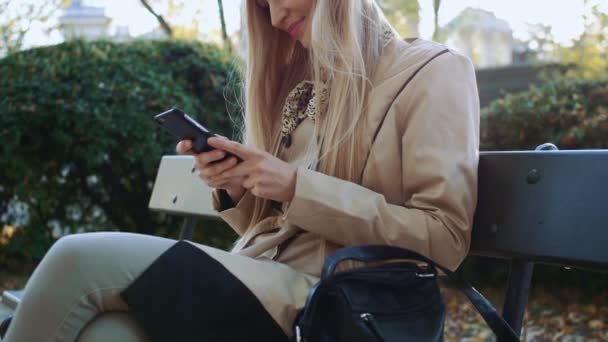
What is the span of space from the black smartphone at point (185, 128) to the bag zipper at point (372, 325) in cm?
63

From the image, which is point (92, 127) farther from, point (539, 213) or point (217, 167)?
point (539, 213)

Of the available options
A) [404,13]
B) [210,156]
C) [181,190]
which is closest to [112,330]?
[210,156]

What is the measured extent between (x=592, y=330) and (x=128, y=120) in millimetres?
3228

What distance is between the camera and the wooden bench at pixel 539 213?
1.77 metres

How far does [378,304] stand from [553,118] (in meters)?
3.50

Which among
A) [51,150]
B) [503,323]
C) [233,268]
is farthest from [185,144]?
[51,150]

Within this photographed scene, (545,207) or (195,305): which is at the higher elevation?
(545,207)

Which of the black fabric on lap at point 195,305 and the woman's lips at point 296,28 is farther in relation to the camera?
the woman's lips at point 296,28

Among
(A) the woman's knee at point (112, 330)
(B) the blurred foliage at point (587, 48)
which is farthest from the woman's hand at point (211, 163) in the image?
(B) the blurred foliage at point (587, 48)

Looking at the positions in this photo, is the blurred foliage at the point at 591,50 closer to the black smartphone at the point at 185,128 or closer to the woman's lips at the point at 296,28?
the woman's lips at the point at 296,28

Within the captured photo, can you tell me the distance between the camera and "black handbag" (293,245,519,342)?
159 cm

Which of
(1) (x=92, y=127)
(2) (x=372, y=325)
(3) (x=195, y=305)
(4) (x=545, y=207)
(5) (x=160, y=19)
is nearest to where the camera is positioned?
(2) (x=372, y=325)

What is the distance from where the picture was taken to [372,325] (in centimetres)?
158

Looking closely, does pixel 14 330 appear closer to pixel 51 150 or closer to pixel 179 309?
pixel 179 309
